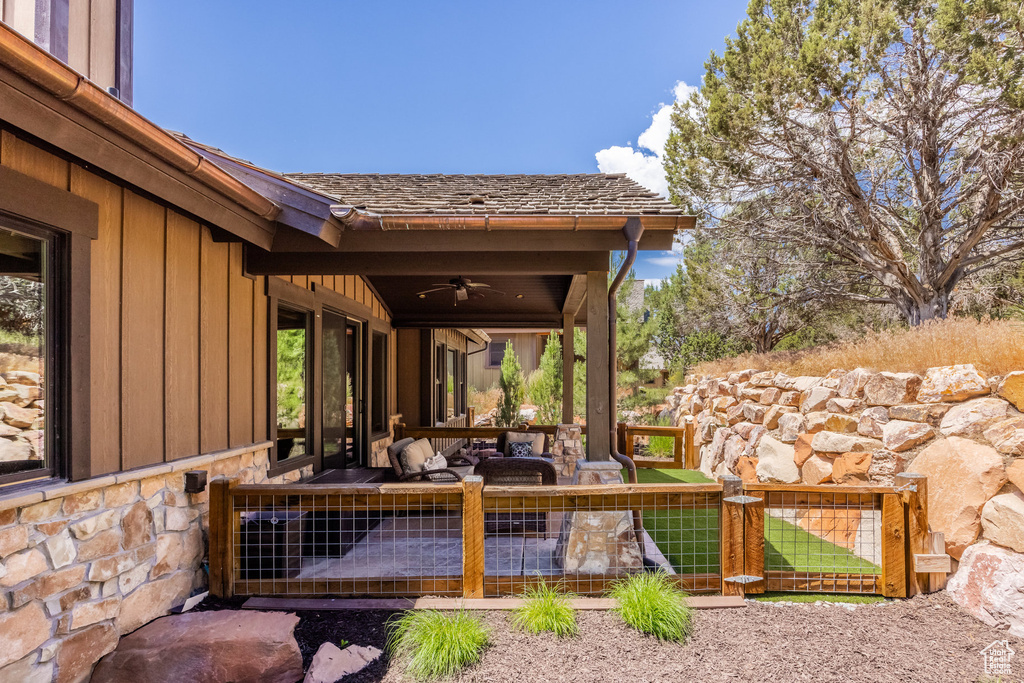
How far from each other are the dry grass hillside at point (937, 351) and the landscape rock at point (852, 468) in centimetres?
98

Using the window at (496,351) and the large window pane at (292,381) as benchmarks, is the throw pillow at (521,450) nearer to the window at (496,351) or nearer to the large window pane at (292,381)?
the large window pane at (292,381)

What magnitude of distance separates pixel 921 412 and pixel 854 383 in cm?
77

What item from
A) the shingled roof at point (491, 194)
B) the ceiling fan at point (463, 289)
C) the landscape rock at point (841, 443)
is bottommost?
the landscape rock at point (841, 443)

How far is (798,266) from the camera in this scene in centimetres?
1001

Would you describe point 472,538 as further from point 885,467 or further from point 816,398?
point 816,398

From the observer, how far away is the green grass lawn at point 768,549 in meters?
4.55

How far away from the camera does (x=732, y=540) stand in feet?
13.3

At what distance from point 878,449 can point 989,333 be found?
1.46 meters

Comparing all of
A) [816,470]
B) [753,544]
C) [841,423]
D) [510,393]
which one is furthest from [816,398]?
[510,393]

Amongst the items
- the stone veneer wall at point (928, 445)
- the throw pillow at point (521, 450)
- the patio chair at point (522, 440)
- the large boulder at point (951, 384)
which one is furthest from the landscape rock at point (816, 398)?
the throw pillow at point (521, 450)

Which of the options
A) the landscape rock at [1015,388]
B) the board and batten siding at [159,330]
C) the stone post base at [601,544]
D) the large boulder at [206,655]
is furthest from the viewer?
the landscape rock at [1015,388]

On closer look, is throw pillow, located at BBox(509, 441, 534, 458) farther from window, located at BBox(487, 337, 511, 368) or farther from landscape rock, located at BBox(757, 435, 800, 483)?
window, located at BBox(487, 337, 511, 368)

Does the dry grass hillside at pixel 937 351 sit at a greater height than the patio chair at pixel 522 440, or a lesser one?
greater

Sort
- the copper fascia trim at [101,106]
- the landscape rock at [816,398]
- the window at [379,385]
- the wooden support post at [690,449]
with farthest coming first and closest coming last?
the wooden support post at [690,449], the window at [379,385], the landscape rock at [816,398], the copper fascia trim at [101,106]
